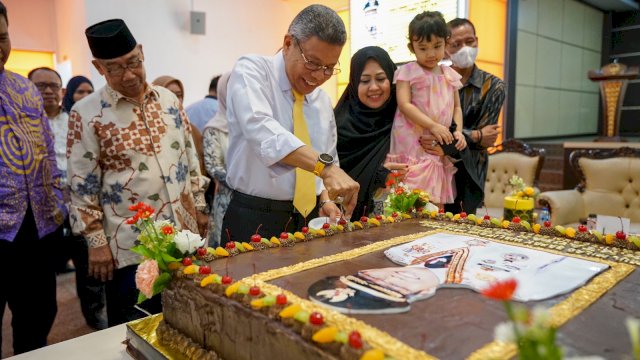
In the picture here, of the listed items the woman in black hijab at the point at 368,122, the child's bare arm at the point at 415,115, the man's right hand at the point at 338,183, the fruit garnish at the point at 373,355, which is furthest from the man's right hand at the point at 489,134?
the fruit garnish at the point at 373,355

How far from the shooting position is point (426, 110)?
2193 mm

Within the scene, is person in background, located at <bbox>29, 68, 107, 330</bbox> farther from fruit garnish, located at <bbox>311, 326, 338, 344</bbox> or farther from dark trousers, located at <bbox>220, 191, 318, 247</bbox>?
fruit garnish, located at <bbox>311, 326, 338, 344</bbox>

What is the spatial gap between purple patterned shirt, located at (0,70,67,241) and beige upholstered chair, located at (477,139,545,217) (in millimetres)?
3453

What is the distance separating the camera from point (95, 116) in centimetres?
173

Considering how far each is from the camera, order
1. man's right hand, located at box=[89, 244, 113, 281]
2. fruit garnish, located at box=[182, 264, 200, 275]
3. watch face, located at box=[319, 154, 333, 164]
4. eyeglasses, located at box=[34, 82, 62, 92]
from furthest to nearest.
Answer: eyeglasses, located at box=[34, 82, 62, 92]
man's right hand, located at box=[89, 244, 113, 281]
watch face, located at box=[319, 154, 333, 164]
fruit garnish, located at box=[182, 264, 200, 275]

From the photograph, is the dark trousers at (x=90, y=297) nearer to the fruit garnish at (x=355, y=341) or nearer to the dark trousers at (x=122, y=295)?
the dark trousers at (x=122, y=295)

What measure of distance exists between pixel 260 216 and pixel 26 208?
855 mm

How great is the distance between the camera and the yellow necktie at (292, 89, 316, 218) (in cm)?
173

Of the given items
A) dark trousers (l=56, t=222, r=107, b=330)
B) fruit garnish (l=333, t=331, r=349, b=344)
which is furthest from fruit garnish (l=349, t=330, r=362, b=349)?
dark trousers (l=56, t=222, r=107, b=330)

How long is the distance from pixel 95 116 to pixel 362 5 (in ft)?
11.9

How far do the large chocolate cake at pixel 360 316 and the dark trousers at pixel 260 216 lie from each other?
0.39 meters

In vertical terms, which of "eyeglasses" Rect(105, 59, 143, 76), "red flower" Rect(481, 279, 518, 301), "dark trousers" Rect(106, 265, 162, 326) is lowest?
"dark trousers" Rect(106, 265, 162, 326)

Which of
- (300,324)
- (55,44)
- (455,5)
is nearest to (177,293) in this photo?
(300,324)

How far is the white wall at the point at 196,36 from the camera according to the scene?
5445 millimetres
